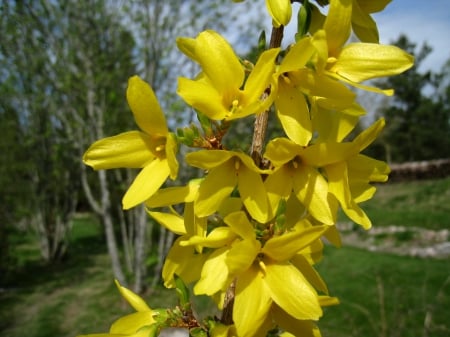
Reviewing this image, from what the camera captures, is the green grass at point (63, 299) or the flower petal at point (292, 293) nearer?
the flower petal at point (292, 293)

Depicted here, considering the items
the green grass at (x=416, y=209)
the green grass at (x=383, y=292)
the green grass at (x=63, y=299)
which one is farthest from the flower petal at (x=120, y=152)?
the green grass at (x=416, y=209)

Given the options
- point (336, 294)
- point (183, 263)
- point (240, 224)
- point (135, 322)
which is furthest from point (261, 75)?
point (336, 294)

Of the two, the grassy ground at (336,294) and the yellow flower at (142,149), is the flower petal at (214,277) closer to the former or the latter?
the yellow flower at (142,149)

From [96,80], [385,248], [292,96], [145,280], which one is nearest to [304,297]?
[292,96]

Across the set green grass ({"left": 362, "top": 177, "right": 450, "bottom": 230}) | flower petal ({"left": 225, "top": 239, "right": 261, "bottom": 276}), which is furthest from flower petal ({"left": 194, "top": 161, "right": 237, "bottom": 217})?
green grass ({"left": 362, "top": 177, "right": 450, "bottom": 230})

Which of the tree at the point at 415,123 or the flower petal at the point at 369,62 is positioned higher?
the flower petal at the point at 369,62

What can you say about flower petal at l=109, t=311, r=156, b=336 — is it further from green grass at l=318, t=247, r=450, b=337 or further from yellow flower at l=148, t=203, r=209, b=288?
green grass at l=318, t=247, r=450, b=337
